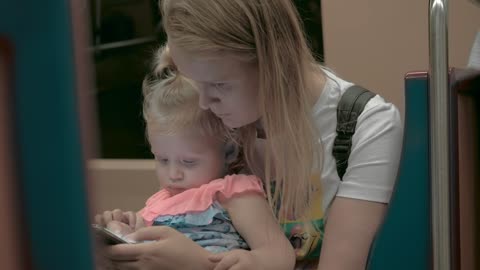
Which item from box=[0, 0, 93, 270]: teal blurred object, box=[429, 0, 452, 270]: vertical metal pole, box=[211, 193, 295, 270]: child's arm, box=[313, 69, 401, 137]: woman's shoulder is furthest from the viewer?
box=[313, 69, 401, 137]: woman's shoulder

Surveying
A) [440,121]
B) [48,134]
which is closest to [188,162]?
[440,121]

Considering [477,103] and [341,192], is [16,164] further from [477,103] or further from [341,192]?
[477,103]

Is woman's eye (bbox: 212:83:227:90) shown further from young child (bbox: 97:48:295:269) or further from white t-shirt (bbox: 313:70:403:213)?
white t-shirt (bbox: 313:70:403:213)

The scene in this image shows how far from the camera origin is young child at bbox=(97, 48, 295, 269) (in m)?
1.25

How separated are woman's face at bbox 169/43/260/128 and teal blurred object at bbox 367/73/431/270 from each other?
0.91 feet

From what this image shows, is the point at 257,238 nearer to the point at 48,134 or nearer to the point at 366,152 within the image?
the point at 366,152

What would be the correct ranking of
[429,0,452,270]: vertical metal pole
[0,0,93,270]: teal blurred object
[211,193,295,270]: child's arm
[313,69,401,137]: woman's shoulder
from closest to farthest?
[0,0,93,270]: teal blurred object < [429,0,452,270]: vertical metal pole < [211,193,295,270]: child's arm < [313,69,401,137]: woman's shoulder

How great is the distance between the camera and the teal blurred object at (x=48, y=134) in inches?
14.9

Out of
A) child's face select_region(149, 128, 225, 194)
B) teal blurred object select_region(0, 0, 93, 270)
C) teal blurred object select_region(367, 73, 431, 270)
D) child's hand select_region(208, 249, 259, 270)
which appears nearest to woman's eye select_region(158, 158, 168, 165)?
child's face select_region(149, 128, 225, 194)

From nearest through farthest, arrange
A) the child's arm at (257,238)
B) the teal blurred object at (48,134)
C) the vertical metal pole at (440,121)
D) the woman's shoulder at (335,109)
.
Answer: the teal blurred object at (48,134)
the vertical metal pole at (440,121)
the child's arm at (257,238)
the woman's shoulder at (335,109)

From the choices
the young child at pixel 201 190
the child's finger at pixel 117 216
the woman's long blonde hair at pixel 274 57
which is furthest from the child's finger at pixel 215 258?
the child's finger at pixel 117 216

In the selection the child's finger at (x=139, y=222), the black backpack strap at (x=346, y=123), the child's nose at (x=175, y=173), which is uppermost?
the black backpack strap at (x=346, y=123)

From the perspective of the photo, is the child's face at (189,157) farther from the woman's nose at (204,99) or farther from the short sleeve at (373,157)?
the short sleeve at (373,157)

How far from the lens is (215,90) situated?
1271mm
